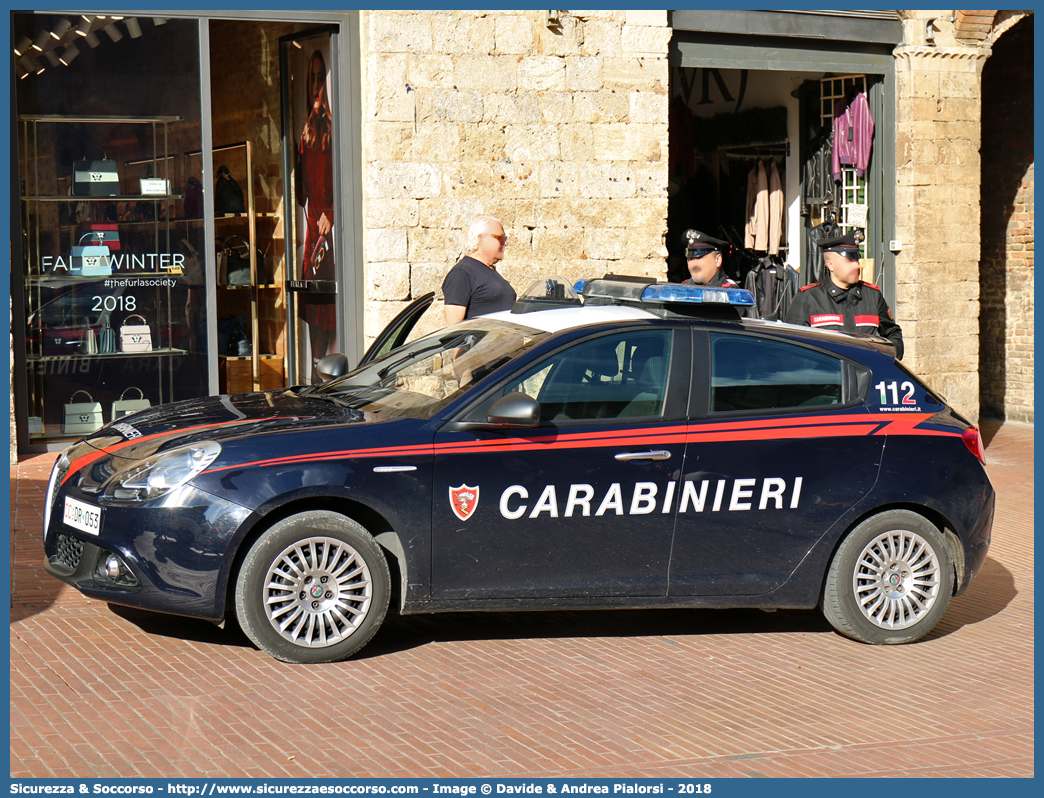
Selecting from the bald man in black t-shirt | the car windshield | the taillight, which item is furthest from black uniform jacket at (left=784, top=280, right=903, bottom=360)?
the car windshield

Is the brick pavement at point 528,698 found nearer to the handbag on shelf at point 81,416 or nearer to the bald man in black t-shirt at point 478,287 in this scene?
the bald man in black t-shirt at point 478,287

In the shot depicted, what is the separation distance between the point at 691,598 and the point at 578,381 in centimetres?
118

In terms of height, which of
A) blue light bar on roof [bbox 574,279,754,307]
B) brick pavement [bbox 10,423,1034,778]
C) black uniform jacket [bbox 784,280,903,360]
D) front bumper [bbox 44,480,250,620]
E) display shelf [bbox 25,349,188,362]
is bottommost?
brick pavement [bbox 10,423,1034,778]

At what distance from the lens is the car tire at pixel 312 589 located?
5.47 meters

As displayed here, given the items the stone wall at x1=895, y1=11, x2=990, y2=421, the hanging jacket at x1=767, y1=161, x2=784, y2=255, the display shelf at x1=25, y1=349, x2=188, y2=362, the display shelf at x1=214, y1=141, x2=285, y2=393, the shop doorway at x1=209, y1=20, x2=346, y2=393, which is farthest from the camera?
the hanging jacket at x1=767, y1=161, x2=784, y2=255

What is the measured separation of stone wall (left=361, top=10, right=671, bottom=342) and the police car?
4.08 metres

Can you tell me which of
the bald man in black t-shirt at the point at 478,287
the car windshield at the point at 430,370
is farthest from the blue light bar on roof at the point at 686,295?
the bald man in black t-shirt at the point at 478,287

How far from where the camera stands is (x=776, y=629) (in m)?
6.60

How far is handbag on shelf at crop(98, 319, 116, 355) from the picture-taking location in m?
10.5

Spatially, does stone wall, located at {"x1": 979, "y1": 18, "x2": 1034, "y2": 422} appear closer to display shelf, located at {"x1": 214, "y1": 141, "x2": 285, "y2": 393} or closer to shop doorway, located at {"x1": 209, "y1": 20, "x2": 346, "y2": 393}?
shop doorway, located at {"x1": 209, "y1": 20, "x2": 346, "y2": 393}

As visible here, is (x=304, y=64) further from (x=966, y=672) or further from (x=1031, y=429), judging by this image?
(x=1031, y=429)

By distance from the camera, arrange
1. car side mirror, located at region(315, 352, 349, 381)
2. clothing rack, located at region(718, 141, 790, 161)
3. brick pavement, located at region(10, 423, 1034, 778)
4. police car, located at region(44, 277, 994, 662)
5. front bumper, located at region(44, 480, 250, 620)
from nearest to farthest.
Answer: brick pavement, located at region(10, 423, 1034, 778)
front bumper, located at region(44, 480, 250, 620)
police car, located at region(44, 277, 994, 662)
car side mirror, located at region(315, 352, 349, 381)
clothing rack, located at region(718, 141, 790, 161)

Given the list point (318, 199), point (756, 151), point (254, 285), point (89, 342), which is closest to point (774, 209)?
point (756, 151)

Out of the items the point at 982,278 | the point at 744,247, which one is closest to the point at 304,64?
the point at 744,247
